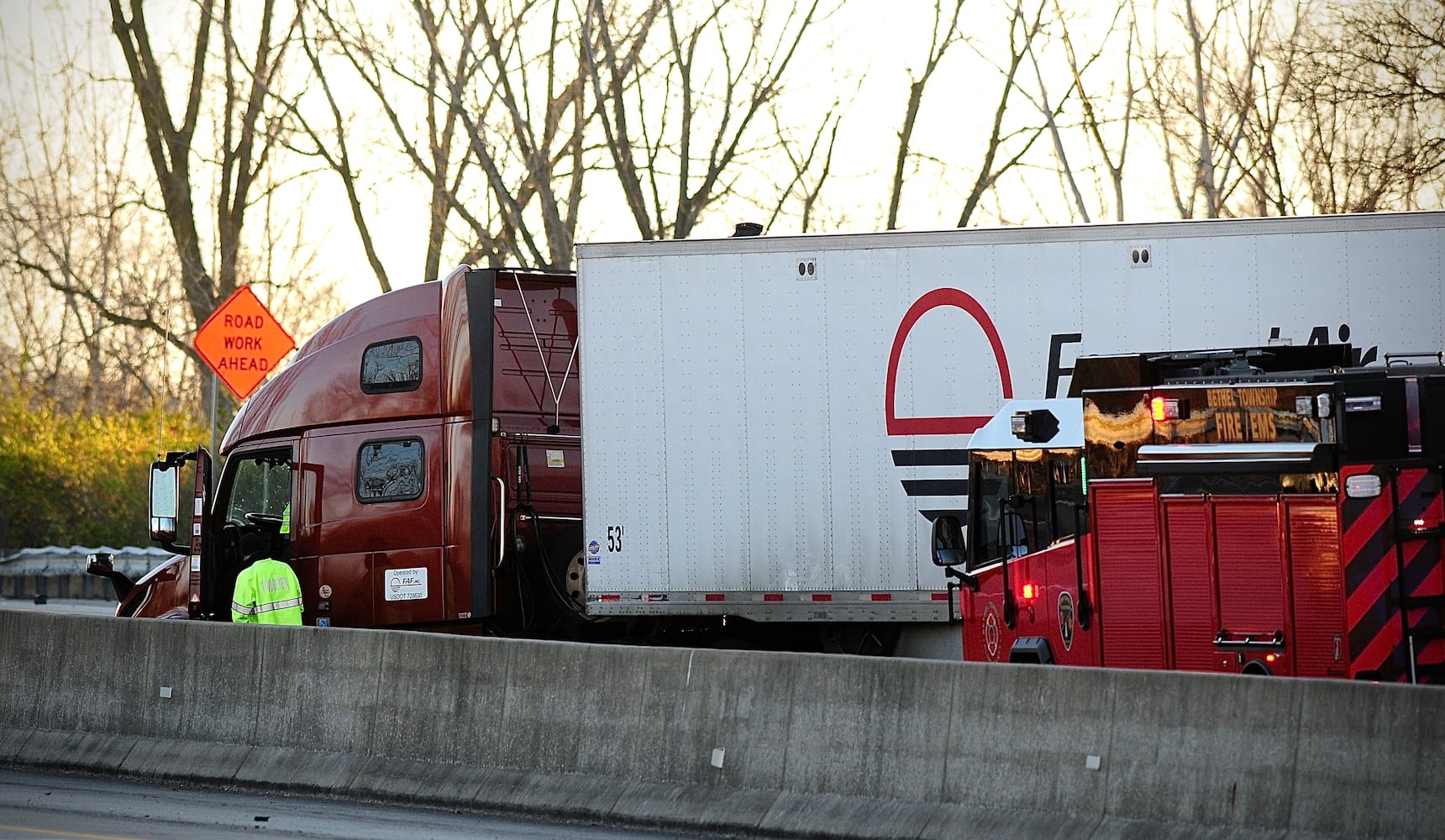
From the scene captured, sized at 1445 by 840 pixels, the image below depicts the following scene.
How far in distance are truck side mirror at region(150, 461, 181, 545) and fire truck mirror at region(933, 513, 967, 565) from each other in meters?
6.16

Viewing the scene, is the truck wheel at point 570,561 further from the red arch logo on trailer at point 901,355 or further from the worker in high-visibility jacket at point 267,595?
the red arch logo on trailer at point 901,355

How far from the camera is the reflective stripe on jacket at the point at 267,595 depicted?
13414mm

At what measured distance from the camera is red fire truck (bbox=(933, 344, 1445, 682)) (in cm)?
877

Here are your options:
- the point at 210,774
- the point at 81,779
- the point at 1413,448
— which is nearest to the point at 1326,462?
the point at 1413,448

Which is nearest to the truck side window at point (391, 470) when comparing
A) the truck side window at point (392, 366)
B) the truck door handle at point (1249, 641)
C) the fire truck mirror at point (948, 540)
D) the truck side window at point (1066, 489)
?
the truck side window at point (392, 366)

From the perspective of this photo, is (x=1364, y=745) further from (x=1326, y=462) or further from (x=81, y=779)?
(x=81, y=779)

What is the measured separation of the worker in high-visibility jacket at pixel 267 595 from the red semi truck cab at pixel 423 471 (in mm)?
769

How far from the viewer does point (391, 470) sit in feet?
46.3

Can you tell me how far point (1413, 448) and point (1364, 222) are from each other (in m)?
4.01

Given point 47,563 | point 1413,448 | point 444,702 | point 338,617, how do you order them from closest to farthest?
point 1413,448
point 444,702
point 338,617
point 47,563

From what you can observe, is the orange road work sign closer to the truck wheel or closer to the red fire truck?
the truck wheel

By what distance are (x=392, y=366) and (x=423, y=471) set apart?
3.05 feet

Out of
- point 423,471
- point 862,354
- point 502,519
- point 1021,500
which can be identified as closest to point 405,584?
point 423,471

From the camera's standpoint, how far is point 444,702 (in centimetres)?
1027
